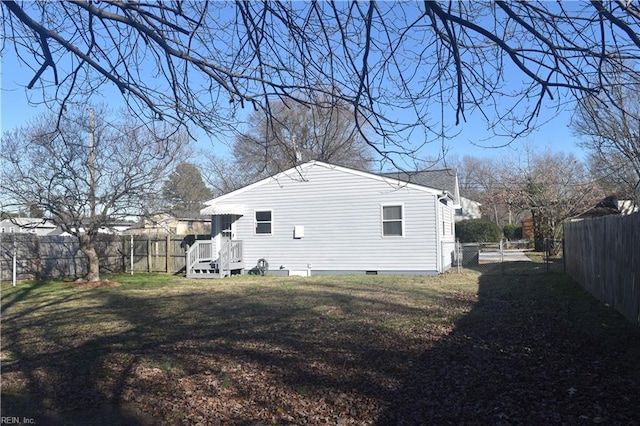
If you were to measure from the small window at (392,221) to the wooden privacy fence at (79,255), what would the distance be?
28.6 feet

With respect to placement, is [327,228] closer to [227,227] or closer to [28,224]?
[227,227]

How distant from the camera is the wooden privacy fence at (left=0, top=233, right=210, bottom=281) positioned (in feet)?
57.7

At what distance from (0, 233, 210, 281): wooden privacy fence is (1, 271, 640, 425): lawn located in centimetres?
750

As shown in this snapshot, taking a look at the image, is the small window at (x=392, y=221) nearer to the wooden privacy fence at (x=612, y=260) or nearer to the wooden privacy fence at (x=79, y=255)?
the wooden privacy fence at (x=612, y=260)

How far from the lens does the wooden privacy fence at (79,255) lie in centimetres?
1759

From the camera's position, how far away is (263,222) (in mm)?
19812

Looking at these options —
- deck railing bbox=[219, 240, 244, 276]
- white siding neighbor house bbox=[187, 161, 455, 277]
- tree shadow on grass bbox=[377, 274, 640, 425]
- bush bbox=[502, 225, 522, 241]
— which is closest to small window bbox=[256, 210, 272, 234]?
white siding neighbor house bbox=[187, 161, 455, 277]

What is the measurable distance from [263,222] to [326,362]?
1400cm

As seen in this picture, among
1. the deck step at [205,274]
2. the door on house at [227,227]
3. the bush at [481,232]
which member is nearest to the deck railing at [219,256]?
the deck step at [205,274]

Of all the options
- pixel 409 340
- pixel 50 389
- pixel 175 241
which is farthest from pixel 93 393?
pixel 175 241

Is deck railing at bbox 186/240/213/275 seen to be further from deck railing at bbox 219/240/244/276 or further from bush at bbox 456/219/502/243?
bush at bbox 456/219/502/243

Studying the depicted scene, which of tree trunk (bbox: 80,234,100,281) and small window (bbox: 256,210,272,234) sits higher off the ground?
small window (bbox: 256,210,272,234)

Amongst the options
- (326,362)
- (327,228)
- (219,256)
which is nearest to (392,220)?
(327,228)

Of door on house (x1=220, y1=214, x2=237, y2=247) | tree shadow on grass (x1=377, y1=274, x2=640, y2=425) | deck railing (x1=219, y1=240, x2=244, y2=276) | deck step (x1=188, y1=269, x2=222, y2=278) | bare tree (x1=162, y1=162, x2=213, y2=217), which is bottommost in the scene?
tree shadow on grass (x1=377, y1=274, x2=640, y2=425)
